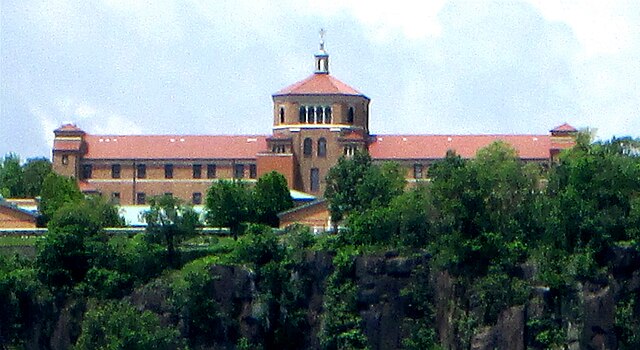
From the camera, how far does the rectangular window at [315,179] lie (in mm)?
175375

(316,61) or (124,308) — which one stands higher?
(316,61)

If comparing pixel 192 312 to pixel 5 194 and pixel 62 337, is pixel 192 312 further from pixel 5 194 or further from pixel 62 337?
pixel 5 194

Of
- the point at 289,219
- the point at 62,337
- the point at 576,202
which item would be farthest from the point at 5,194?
the point at 576,202

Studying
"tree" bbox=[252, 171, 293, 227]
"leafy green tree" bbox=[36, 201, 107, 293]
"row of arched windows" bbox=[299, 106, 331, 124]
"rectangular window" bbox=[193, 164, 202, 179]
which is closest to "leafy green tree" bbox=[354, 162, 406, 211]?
"tree" bbox=[252, 171, 293, 227]

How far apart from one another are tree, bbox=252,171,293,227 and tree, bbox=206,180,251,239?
1068 mm

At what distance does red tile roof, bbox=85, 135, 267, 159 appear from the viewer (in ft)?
591

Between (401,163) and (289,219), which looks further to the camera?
(401,163)

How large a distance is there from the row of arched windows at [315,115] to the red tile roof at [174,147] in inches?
158

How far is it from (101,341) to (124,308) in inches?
99.6

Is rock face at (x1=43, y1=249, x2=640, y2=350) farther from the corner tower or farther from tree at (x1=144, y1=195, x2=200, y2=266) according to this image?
the corner tower

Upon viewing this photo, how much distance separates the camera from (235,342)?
13075 centimetres

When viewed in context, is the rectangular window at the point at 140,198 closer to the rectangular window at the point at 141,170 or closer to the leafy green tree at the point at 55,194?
the rectangular window at the point at 141,170

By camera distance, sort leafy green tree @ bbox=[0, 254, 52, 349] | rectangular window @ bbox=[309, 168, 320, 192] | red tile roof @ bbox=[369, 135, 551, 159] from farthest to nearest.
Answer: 1. red tile roof @ bbox=[369, 135, 551, 159]
2. rectangular window @ bbox=[309, 168, 320, 192]
3. leafy green tree @ bbox=[0, 254, 52, 349]

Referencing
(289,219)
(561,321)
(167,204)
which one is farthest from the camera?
(289,219)
